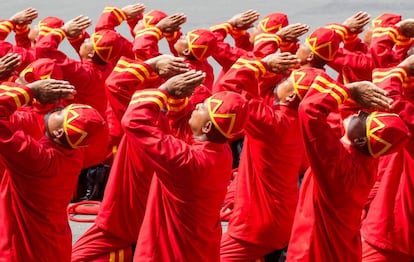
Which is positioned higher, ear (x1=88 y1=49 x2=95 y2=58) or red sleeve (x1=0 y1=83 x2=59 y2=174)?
red sleeve (x1=0 y1=83 x2=59 y2=174)

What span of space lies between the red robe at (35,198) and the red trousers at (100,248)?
40cm

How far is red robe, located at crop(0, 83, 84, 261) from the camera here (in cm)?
381

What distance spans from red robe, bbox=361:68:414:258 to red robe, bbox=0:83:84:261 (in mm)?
1247

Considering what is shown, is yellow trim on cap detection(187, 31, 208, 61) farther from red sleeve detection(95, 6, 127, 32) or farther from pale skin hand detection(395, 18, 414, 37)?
pale skin hand detection(395, 18, 414, 37)

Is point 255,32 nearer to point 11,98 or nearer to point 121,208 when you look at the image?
point 121,208

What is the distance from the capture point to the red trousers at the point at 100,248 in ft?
14.6

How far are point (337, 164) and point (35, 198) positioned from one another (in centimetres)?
110

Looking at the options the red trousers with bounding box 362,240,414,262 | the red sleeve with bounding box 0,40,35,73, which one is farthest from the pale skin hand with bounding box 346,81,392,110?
the red sleeve with bounding box 0,40,35,73

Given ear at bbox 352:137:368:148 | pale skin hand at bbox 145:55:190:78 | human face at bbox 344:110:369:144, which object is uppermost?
Answer: pale skin hand at bbox 145:55:190:78

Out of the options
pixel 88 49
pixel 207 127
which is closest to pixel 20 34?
pixel 88 49

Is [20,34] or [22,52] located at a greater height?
[22,52]

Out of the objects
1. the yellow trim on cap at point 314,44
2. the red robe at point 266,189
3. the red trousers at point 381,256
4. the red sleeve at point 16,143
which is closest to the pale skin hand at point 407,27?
the yellow trim on cap at point 314,44

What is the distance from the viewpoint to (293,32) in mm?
5488

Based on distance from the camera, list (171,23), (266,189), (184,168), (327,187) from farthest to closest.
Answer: (171,23)
(266,189)
(327,187)
(184,168)
